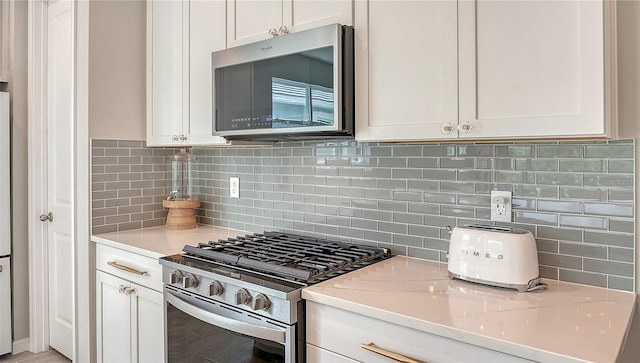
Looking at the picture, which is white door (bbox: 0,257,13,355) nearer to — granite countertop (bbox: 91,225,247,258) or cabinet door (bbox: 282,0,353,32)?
granite countertop (bbox: 91,225,247,258)

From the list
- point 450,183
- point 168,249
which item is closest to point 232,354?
point 168,249

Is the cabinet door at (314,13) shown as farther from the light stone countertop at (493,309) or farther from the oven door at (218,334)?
the oven door at (218,334)

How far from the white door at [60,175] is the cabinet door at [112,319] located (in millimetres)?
563

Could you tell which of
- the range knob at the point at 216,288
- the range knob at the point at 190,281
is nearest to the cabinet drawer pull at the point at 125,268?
the range knob at the point at 190,281

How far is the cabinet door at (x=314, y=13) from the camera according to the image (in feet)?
5.68

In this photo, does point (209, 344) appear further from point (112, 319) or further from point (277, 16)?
point (277, 16)

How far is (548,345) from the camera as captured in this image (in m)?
1.02

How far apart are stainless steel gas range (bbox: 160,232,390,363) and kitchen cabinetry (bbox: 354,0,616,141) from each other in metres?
0.54

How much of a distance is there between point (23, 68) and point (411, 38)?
2.74m

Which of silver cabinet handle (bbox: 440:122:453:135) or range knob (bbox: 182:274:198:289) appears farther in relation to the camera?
range knob (bbox: 182:274:198:289)

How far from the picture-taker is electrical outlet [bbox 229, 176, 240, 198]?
2.59 meters

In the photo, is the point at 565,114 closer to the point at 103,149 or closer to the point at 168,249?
the point at 168,249

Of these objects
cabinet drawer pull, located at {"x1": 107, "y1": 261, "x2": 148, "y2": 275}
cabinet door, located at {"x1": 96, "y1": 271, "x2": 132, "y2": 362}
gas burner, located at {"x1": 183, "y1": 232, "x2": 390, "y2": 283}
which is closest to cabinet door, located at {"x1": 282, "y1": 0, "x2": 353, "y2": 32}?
gas burner, located at {"x1": 183, "y1": 232, "x2": 390, "y2": 283}

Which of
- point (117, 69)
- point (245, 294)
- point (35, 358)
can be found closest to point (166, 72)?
point (117, 69)
